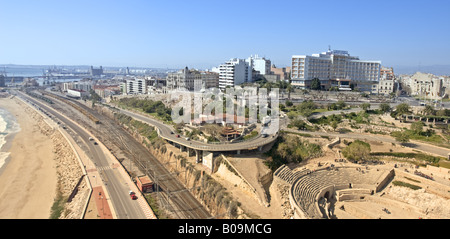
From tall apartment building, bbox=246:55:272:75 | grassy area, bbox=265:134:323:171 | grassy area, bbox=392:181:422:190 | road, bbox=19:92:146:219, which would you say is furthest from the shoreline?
tall apartment building, bbox=246:55:272:75

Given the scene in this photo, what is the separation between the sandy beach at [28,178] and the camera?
27.1 meters

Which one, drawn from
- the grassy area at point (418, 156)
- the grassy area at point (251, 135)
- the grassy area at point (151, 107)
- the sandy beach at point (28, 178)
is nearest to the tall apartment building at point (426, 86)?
the grassy area at point (418, 156)

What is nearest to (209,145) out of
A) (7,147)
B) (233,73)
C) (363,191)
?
(363,191)

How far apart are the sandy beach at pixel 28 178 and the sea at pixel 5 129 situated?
0.60 metres

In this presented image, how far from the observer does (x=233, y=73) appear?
71750 millimetres

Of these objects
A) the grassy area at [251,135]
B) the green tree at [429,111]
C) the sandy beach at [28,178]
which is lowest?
the sandy beach at [28,178]

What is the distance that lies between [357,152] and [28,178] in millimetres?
35761

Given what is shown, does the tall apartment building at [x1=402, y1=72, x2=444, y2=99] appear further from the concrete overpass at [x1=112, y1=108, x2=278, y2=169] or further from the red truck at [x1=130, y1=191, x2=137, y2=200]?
the red truck at [x1=130, y1=191, x2=137, y2=200]

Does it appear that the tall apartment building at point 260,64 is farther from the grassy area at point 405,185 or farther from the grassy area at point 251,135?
Result: the grassy area at point 405,185

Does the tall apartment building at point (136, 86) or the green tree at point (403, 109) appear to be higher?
the tall apartment building at point (136, 86)

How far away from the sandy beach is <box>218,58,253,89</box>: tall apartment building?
131ft
